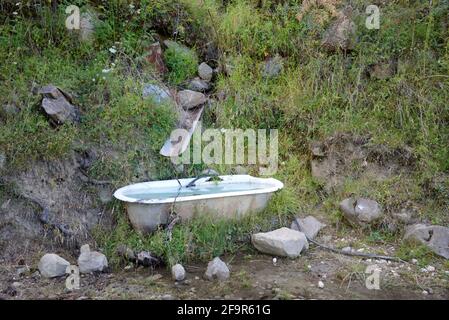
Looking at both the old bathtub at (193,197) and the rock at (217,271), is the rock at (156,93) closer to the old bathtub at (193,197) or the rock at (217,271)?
the old bathtub at (193,197)

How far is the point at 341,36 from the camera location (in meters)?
5.22

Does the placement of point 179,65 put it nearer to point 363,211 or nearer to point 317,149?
point 317,149

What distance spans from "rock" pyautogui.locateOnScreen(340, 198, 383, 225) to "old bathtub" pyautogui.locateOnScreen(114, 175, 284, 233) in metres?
0.65

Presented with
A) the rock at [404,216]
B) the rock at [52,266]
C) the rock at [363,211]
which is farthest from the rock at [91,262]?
the rock at [404,216]

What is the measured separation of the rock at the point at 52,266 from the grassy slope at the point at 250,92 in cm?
41

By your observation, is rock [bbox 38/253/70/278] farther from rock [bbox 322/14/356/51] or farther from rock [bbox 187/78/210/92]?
rock [bbox 322/14/356/51]

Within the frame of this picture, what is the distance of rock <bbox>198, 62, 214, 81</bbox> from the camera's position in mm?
5293

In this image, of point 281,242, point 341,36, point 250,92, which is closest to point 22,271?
point 281,242

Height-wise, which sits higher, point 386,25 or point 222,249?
point 386,25

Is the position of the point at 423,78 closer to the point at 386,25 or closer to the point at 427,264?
the point at 386,25

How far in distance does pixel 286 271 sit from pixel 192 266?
706 mm
